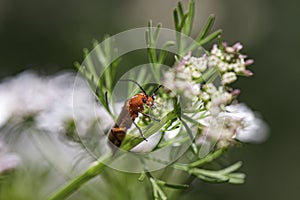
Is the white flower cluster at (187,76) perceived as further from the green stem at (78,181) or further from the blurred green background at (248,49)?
the blurred green background at (248,49)

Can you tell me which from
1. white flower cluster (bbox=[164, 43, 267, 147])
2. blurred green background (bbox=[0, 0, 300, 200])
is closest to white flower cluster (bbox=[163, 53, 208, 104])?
white flower cluster (bbox=[164, 43, 267, 147])

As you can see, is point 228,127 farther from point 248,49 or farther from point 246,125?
point 248,49

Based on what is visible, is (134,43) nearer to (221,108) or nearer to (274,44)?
(221,108)

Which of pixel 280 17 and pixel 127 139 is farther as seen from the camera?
pixel 280 17

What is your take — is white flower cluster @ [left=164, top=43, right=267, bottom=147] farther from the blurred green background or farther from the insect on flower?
the blurred green background

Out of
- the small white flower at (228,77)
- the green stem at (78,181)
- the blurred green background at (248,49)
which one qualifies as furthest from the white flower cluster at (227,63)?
the blurred green background at (248,49)

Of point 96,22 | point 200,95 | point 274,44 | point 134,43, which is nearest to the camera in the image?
point 200,95

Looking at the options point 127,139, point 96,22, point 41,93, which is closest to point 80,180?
point 127,139

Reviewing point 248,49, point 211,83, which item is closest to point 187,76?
point 211,83
